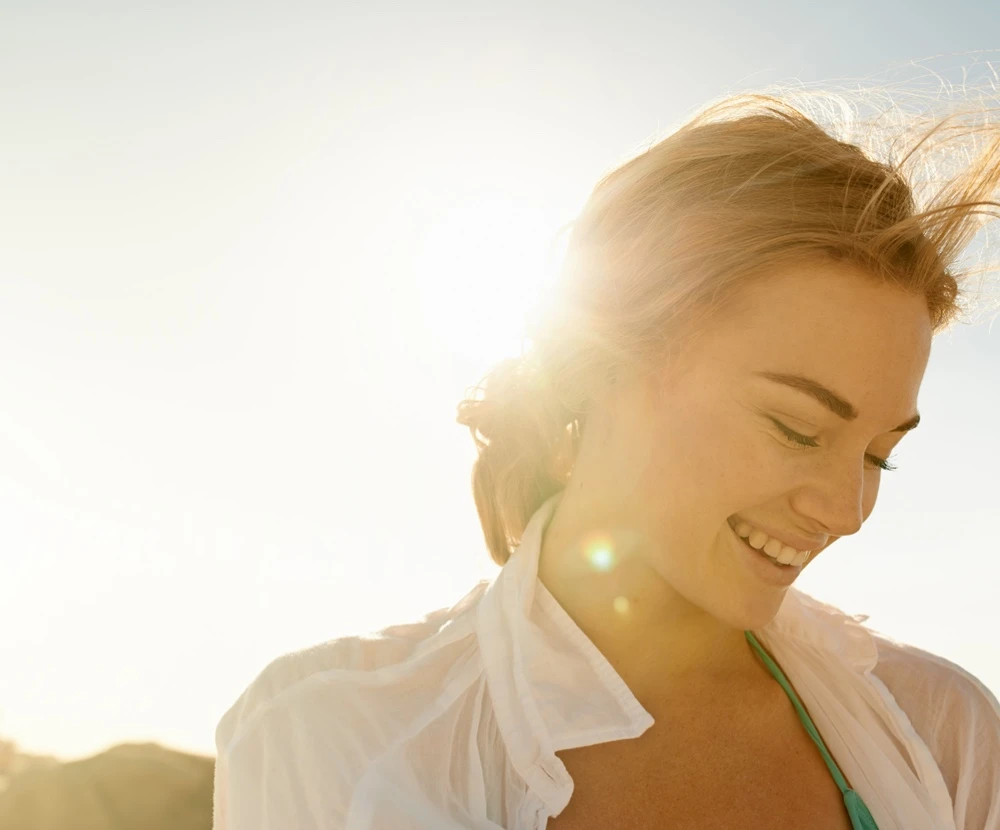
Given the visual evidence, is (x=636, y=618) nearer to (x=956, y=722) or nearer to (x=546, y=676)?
(x=546, y=676)

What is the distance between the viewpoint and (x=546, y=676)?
2012 mm

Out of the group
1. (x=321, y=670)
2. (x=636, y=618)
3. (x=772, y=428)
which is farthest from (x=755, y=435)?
(x=321, y=670)

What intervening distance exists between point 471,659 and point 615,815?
0.47 metres

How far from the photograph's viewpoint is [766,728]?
218 cm

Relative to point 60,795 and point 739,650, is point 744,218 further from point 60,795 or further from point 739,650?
point 60,795

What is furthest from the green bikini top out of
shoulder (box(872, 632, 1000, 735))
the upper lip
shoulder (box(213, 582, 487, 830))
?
shoulder (box(213, 582, 487, 830))

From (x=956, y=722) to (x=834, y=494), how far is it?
74 centimetres

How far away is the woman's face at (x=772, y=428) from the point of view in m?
1.89

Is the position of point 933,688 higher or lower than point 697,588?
lower

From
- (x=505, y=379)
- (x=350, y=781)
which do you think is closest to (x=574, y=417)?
(x=505, y=379)

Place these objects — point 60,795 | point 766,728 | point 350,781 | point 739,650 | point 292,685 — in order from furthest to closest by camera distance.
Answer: point 60,795 < point 739,650 < point 766,728 < point 292,685 < point 350,781

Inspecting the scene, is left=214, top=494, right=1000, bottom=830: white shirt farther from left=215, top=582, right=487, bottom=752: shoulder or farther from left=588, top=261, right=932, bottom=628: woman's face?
left=588, top=261, right=932, bottom=628: woman's face

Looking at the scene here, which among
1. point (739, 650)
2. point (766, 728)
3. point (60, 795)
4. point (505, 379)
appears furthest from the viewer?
point (60, 795)

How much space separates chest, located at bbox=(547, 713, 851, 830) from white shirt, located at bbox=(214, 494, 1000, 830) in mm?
86
